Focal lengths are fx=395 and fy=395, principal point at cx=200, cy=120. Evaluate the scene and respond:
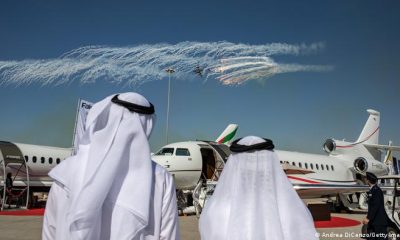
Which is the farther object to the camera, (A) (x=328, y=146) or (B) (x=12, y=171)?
(A) (x=328, y=146)

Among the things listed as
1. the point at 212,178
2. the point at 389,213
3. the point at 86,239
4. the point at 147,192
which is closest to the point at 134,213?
the point at 147,192

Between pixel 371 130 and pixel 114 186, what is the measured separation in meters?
33.9

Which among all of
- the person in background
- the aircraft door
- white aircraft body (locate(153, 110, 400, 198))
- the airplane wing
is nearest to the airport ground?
the person in background

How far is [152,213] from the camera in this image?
2.49 meters

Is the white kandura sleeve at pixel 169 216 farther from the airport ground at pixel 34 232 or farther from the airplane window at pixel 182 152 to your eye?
the airplane window at pixel 182 152

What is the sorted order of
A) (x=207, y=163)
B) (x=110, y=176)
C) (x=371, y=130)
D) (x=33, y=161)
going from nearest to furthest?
1. (x=110, y=176)
2. (x=207, y=163)
3. (x=33, y=161)
4. (x=371, y=130)

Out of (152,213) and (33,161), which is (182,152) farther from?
(152,213)

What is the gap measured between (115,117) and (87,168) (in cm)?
39

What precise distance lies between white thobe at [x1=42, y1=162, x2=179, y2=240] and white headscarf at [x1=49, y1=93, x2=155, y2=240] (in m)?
0.05

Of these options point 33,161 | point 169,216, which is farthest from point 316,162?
point 169,216

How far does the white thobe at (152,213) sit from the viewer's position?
2387mm

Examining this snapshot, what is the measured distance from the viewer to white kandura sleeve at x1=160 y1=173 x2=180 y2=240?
2.52 m

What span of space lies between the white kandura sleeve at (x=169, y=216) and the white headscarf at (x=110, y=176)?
0.62ft

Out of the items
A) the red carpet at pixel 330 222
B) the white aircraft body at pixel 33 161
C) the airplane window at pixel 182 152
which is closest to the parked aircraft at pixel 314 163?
the airplane window at pixel 182 152
